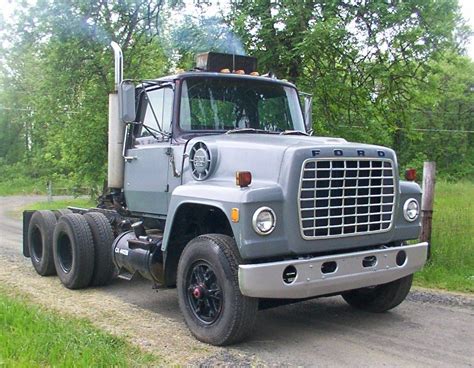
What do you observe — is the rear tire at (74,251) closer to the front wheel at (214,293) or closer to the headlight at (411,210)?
the front wheel at (214,293)

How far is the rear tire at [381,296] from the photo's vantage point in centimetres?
612

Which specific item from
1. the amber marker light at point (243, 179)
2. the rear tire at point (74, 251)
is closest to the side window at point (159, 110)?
the rear tire at point (74, 251)

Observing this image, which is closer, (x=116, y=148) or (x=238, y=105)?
(x=238, y=105)

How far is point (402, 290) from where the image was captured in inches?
241

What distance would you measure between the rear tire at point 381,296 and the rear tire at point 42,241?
4.00 m

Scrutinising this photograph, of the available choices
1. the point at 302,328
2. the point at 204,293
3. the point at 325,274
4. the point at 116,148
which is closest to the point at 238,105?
the point at 116,148

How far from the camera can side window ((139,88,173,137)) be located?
251 inches

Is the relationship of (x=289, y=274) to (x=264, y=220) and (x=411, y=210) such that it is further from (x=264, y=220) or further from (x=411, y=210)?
(x=411, y=210)

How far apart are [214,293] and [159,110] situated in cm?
230

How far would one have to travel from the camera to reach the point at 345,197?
5215 millimetres

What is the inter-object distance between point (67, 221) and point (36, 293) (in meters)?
0.94

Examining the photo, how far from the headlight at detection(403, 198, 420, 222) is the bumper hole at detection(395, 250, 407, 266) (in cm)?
39

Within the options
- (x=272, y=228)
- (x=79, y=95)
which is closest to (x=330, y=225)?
(x=272, y=228)

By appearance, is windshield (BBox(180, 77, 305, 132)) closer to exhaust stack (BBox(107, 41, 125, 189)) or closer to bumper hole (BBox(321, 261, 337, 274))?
exhaust stack (BBox(107, 41, 125, 189))
